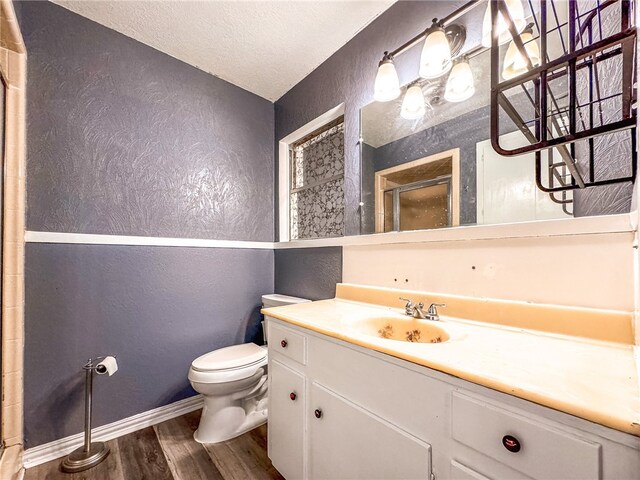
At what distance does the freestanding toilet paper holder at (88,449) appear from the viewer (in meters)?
1.36

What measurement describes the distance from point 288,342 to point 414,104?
1337 millimetres

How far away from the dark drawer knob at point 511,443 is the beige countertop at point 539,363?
0.34ft

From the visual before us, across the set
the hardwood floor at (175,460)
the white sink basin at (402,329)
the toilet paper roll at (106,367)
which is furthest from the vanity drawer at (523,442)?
the toilet paper roll at (106,367)

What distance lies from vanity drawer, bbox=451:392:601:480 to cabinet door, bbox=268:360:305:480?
2.16 feet

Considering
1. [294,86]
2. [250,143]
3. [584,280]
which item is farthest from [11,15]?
[584,280]

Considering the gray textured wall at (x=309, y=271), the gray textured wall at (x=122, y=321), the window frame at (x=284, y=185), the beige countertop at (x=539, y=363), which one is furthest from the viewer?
the window frame at (x=284, y=185)

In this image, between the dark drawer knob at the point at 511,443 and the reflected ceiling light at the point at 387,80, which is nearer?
the dark drawer knob at the point at 511,443

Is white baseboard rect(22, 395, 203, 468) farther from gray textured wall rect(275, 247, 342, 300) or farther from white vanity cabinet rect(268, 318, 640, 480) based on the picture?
gray textured wall rect(275, 247, 342, 300)

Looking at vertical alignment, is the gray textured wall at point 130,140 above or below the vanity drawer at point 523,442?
above

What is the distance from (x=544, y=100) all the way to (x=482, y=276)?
75cm

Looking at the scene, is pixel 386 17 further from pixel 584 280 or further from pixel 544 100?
pixel 584 280

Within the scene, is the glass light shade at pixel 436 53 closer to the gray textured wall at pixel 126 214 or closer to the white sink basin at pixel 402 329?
the white sink basin at pixel 402 329

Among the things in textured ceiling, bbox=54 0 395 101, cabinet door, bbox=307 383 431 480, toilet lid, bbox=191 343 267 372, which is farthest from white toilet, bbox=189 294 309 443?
textured ceiling, bbox=54 0 395 101

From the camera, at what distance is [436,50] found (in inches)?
46.8
